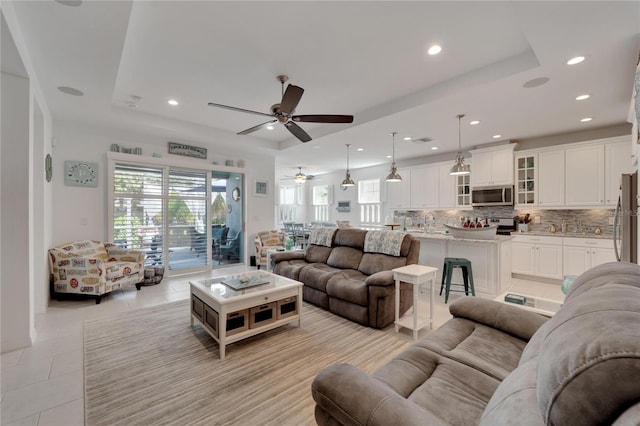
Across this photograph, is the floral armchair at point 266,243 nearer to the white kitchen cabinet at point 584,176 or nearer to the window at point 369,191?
the window at point 369,191

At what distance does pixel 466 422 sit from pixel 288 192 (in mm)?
11472

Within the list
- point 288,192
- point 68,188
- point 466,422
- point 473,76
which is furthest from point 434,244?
point 288,192

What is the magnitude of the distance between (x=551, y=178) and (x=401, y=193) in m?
3.19

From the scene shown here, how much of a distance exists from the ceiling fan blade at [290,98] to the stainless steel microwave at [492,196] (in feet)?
15.6

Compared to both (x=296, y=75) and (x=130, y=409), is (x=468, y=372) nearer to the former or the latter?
(x=130, y=409)

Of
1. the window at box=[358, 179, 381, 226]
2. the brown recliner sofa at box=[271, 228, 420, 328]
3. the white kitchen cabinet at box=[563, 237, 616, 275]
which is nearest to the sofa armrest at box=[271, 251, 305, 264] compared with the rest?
the brown recliner sofa at box=[271, 228, 420, 328]

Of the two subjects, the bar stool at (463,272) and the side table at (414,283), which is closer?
the side table at (414,283)

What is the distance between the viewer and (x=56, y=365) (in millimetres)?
2361

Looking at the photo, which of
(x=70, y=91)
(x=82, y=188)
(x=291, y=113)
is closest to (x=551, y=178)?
(x=291, y=113)

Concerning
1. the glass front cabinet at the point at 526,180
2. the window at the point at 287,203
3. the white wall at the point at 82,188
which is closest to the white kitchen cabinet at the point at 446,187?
the glass front cabinet at the point at 526,180

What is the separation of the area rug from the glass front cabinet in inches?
175

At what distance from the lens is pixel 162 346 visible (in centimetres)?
268

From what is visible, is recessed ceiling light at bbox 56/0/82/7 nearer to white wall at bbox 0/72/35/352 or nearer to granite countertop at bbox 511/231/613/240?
white wall at bbox 0/72/35/352

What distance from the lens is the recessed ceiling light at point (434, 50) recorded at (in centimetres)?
271
